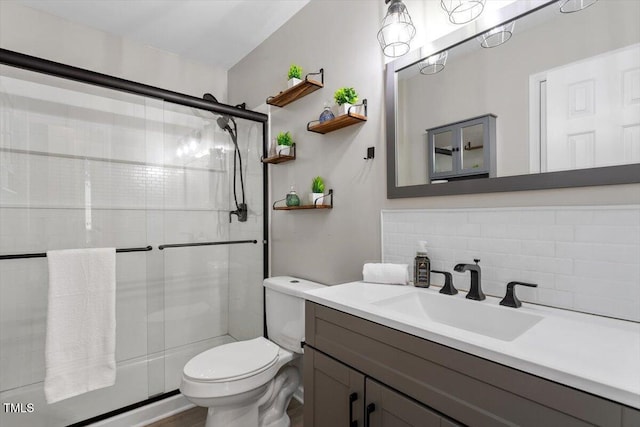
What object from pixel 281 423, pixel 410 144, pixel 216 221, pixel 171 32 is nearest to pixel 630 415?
pixel 410 144

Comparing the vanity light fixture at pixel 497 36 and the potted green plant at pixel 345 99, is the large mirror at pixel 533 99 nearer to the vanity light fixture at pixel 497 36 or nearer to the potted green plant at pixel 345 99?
the vanity light fixture at pixel 497 36

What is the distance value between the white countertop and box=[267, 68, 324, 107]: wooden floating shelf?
1337 mm

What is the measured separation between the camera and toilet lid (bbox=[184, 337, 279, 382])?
143cm

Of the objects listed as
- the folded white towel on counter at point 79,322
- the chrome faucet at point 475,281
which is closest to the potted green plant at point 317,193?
the chrome faucet at point 475,281

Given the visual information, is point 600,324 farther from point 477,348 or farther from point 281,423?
point 281,423

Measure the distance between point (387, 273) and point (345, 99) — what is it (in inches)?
35.8

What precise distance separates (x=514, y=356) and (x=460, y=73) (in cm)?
108

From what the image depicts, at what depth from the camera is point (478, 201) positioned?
3.99 ft

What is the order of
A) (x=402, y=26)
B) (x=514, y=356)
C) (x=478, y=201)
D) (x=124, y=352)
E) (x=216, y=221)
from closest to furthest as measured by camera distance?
(x=514, y=356), (x=478, y=201), (x=402, y=26), (x=124, y=352), (x=216, y=221)

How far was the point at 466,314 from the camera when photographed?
3.68 ft

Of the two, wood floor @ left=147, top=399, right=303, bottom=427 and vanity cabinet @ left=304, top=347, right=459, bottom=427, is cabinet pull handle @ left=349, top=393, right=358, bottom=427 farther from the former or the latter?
wood floor @ left=147, top=399, right=303, bottom=427

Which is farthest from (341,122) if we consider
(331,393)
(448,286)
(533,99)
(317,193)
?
(331,393)

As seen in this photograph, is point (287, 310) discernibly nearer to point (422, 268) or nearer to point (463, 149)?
point (422, 268)

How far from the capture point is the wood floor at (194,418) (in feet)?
6.00
